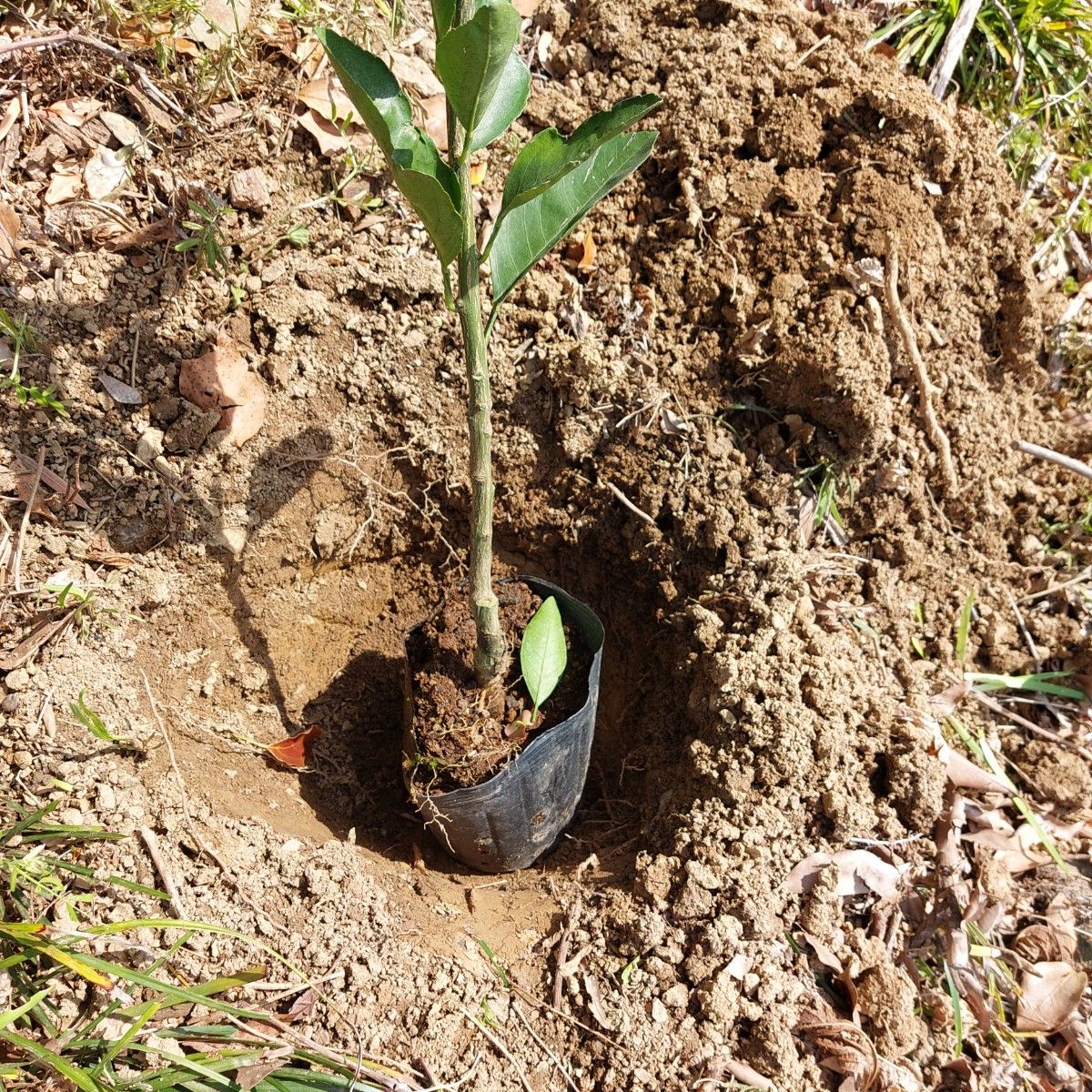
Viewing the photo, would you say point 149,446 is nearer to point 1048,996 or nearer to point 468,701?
point 468,701

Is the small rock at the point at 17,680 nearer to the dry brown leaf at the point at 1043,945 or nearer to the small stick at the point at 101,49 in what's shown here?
the small stick at the point at 101,49

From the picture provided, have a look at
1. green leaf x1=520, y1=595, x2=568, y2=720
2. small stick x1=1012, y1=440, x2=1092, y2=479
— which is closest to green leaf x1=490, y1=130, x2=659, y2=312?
green leaf x1=520, y1=595, x2=568, y2=720

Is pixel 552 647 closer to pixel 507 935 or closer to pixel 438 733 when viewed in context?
pixel 438 733

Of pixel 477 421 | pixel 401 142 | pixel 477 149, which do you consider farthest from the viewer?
pixel 477 421

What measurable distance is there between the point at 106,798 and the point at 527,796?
0.85 m

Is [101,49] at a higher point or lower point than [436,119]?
lower

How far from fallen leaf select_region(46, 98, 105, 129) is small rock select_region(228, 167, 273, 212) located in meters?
0.38

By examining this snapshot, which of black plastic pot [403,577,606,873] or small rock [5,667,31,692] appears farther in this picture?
black plastic pot [403,577,606,873]

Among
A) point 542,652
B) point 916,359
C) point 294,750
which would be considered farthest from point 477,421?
point 916,359

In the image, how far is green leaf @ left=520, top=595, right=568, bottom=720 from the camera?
1.82 metres

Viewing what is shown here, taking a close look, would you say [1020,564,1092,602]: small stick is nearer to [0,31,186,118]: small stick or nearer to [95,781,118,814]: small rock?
[95,781,118,814]: small rock

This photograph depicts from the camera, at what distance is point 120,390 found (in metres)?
1.94

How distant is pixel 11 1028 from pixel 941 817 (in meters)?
1.87

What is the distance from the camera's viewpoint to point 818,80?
2.24 m
